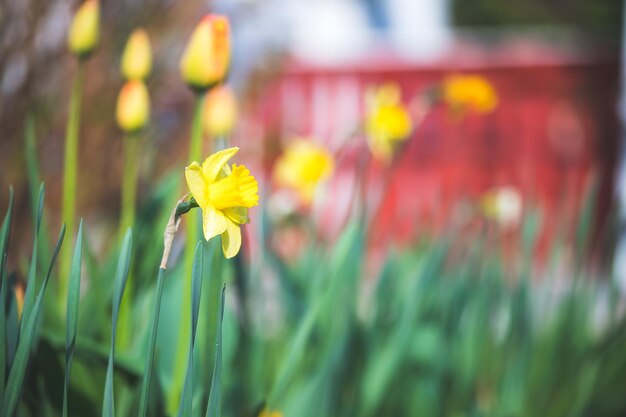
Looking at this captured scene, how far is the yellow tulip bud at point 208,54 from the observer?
700 millimetres

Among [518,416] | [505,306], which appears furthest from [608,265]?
[518,416]

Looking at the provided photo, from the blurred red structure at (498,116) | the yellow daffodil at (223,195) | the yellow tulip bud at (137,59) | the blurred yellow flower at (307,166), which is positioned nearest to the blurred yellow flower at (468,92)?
the blurred yellow flower at (307,166)

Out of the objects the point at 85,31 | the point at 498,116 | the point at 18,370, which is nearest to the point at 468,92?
the point at 85,31

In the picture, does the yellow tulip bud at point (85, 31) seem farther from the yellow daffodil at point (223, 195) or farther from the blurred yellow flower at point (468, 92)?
the blurred yellow flower at point (468, 92)

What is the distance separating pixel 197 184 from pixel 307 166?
97cm

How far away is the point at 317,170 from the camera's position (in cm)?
146

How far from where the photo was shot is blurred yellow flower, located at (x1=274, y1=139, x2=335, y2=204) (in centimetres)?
145

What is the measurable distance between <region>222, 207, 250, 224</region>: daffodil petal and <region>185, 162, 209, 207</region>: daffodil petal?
23mm

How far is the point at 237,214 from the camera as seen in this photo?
0.54 m

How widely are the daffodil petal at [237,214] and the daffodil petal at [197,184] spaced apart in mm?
23

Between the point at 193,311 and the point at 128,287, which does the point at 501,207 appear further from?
the point at 193,311

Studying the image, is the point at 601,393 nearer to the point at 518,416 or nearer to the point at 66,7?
the point at 518,416

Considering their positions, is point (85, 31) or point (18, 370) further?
point (85, 31)

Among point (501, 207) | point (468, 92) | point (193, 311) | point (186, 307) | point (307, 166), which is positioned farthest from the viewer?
point (501, 207)
